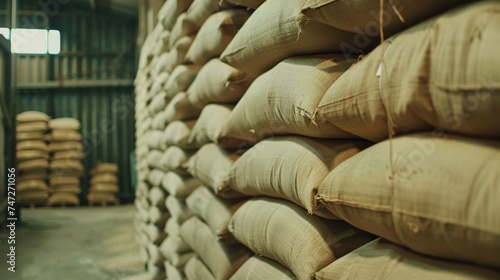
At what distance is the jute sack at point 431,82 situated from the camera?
0.86 m

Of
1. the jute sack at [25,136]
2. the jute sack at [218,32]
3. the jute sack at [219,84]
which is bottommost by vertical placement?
the jute sack at [25,136]

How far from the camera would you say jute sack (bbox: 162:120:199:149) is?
3.25 metres

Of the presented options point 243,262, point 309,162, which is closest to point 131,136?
point 243,262

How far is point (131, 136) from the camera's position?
468 inches

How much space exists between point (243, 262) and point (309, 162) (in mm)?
887

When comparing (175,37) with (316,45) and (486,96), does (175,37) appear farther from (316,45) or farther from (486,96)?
(486,96)

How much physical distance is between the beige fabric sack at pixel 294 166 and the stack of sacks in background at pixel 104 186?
381 inches

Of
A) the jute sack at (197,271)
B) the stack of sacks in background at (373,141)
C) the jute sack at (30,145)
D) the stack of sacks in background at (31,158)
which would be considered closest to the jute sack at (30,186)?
the stack of sacks in background at (31,158)

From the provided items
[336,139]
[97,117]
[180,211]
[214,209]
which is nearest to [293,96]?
[336,139]

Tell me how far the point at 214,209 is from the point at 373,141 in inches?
48.1

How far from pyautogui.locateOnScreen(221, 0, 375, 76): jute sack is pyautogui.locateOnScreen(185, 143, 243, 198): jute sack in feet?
1.56

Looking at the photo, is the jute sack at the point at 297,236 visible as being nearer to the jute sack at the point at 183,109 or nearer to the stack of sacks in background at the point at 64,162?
the jute sack at the point at 183,109

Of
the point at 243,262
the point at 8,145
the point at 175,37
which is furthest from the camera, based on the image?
the point at 8,145

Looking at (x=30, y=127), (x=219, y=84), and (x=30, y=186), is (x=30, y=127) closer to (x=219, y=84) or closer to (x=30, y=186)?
(x=30, y=186)
